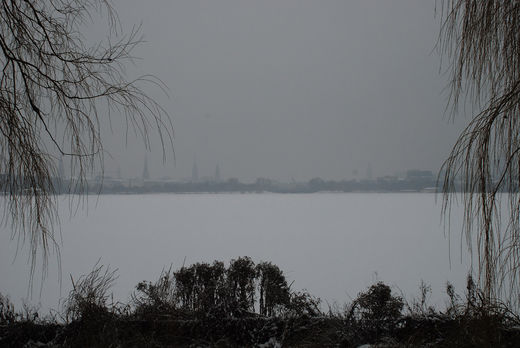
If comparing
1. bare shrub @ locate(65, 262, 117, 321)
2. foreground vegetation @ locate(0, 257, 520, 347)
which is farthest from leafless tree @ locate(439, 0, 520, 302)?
bare shrub @ locate(65, 262, 117, 321)

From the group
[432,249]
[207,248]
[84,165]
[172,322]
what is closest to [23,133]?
[84,165]

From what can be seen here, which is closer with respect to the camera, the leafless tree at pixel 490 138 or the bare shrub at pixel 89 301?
the leafless tree at pixel 490 138

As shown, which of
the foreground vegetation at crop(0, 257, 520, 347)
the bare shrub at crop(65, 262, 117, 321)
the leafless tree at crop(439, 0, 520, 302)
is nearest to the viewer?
the leafless tree at crop(439, 0, 520, 302)

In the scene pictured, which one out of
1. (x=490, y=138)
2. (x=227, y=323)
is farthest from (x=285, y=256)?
(x=490, y=138)

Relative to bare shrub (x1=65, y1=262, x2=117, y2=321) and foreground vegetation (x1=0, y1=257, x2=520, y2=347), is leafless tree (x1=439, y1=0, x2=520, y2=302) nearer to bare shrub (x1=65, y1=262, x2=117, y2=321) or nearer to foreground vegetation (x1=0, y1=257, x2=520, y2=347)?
foreground vegetation (x1=0, y1=257, x2=520, y2=347)

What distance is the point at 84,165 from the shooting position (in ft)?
7.61

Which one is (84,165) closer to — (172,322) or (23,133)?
(23,133)

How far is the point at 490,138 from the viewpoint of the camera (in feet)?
5.73

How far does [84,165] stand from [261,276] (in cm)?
241

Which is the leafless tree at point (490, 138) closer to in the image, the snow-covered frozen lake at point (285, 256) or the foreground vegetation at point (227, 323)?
the foreground vegetation at point (227, 323)

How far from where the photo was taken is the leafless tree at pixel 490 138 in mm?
1757

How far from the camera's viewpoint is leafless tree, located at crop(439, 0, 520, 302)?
5.76 ft

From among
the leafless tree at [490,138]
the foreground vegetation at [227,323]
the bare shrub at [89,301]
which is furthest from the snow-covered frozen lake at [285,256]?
the leafless tree at [490,138]

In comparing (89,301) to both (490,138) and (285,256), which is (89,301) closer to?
(490,138)
